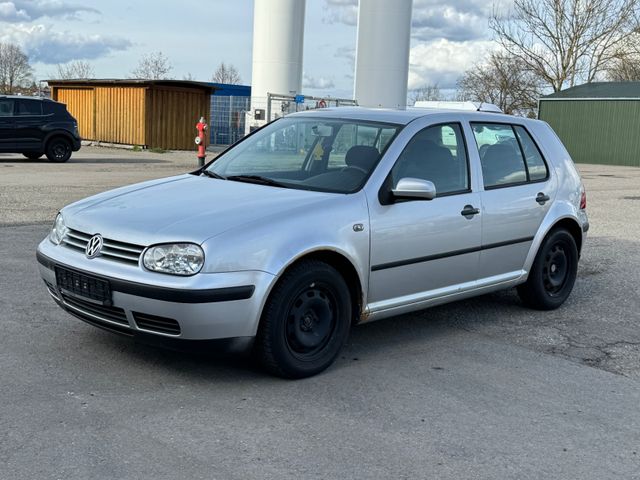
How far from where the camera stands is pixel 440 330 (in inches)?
242

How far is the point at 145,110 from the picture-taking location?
101 feet

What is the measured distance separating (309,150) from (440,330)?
1703 mm

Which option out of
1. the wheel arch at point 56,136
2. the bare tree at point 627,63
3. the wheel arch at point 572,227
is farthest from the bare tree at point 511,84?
the wheel arch at point 572,227

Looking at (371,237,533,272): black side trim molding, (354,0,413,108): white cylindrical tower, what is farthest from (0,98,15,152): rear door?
(371,237,533,272): black side trim molding

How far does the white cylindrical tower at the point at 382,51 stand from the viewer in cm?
3061

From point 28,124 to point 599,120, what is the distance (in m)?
27.5

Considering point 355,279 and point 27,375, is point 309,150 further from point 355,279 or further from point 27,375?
point 27,375

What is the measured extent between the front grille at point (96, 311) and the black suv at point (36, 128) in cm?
1809

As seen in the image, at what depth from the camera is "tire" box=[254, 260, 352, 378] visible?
4.59 m

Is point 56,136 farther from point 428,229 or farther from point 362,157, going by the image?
point 428,229

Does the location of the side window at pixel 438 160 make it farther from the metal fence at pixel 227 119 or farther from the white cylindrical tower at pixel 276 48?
the metal fence at pixel 227 119

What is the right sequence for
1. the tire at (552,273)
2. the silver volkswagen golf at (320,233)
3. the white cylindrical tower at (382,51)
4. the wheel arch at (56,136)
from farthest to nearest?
1. the white cylindrical tower at (382,51)
2. the wheel arch at (56,136)
3. the tire at (552,273)
4. the silver volkswagen golf at (320,233)

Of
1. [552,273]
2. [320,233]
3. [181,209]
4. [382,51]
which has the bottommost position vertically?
[552,273]

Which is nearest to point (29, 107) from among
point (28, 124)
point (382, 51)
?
point (28, 124)
